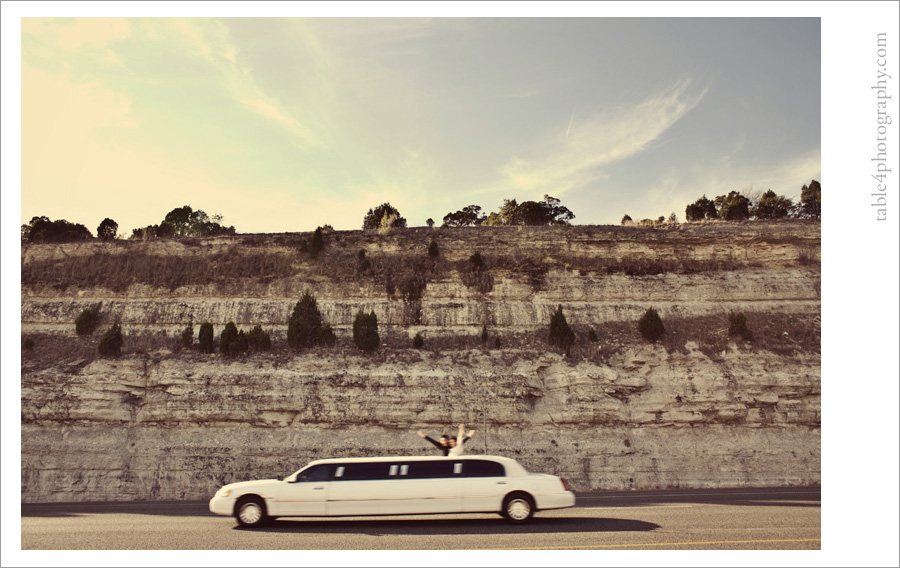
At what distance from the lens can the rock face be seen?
2672 centimetres

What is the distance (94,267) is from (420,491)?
34.7 m

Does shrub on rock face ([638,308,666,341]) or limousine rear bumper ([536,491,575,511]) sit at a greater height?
shrub on rock face ([638,308,666,341])

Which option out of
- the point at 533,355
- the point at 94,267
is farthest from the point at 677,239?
the point at 94,267

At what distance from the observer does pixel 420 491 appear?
39.5 feet

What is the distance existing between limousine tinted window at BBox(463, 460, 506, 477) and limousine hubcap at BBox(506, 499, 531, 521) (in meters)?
0.61

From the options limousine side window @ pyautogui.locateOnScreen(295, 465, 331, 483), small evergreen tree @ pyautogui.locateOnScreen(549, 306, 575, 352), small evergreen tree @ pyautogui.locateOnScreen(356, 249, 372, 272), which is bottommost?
limousine side window @ pyautogui.locateOnScreen(295, 465, 331, 483)

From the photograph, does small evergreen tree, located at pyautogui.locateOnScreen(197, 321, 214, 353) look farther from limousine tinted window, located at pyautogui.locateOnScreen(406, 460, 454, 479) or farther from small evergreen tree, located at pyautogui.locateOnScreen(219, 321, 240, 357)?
limousine tinted window, located at pyautogui.locateOnScreen(406, 460, 454, 479)

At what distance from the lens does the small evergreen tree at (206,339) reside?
103 ft

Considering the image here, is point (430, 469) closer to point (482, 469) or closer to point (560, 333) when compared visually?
point (482, 469)

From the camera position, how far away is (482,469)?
12.3 meters

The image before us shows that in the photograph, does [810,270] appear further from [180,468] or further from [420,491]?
[180,468]

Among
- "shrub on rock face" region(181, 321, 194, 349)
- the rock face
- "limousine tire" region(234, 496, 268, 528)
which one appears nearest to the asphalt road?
"limousine tire" region(234, 496, 268, 528)

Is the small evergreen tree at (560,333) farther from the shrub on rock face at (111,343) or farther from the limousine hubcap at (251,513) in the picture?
the shrub on rock face at (111,343)

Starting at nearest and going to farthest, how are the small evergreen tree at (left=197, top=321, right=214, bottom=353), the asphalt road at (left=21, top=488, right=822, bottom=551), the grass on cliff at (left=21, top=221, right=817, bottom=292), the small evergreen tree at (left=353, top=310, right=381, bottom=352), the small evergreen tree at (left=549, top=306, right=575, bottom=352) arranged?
the asphalt road at (left=21, top=488, right=822, bottom=551) → the small evergreen tree at (left=197, top=321, right=214, bottom=353) → the small evergreen tree at (left=549, top=306, right=575, bottom=352) → the small evergreen tree at (left=353, top=310, right=381, bottom=352) → the grass on cliff at (left=21, top=221, right=817, bottom=292)
